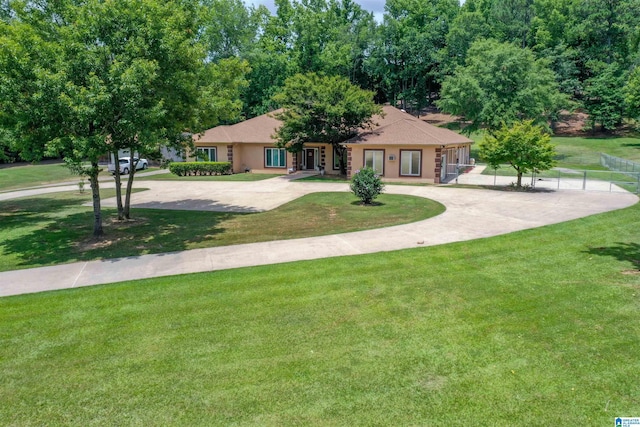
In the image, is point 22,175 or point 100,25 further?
point 22,175

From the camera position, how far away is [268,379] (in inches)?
235

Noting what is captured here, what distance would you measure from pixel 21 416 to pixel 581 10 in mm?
79782

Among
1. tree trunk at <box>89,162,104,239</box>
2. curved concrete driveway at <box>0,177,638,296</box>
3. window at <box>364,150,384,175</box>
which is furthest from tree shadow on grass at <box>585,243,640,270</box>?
window at <box>364,150,384,175</box>

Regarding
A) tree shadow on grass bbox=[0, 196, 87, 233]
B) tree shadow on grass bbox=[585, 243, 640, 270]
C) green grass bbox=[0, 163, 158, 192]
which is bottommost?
tree shadow on grass bbox=[0, 196, 87, 233]

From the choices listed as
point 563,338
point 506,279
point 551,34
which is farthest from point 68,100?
point 551,34

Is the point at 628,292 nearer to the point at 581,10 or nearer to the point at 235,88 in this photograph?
the point at 235,88

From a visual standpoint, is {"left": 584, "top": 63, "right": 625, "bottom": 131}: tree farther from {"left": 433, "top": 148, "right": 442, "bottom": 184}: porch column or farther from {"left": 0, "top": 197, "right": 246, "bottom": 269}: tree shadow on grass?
{"left": 0, "top": 197, "right": 246, "bottom": 269}: tree shadow on grass

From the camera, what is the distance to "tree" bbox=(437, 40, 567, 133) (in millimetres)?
41062

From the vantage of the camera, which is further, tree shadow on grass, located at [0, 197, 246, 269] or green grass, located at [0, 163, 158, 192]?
green grass, located at [0, 163, 158, 192]

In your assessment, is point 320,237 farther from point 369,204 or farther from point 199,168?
point 199,168

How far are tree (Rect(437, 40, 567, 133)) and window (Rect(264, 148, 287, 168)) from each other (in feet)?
58.9

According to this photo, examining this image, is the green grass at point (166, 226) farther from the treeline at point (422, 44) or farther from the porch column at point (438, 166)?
the treeline at point (422, 44)

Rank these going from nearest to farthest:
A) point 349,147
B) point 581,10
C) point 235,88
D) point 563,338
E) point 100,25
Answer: point 563,338 < point 100,25 < point 235,88 < point 349,147 < point 581,10

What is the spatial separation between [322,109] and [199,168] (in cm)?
1153
